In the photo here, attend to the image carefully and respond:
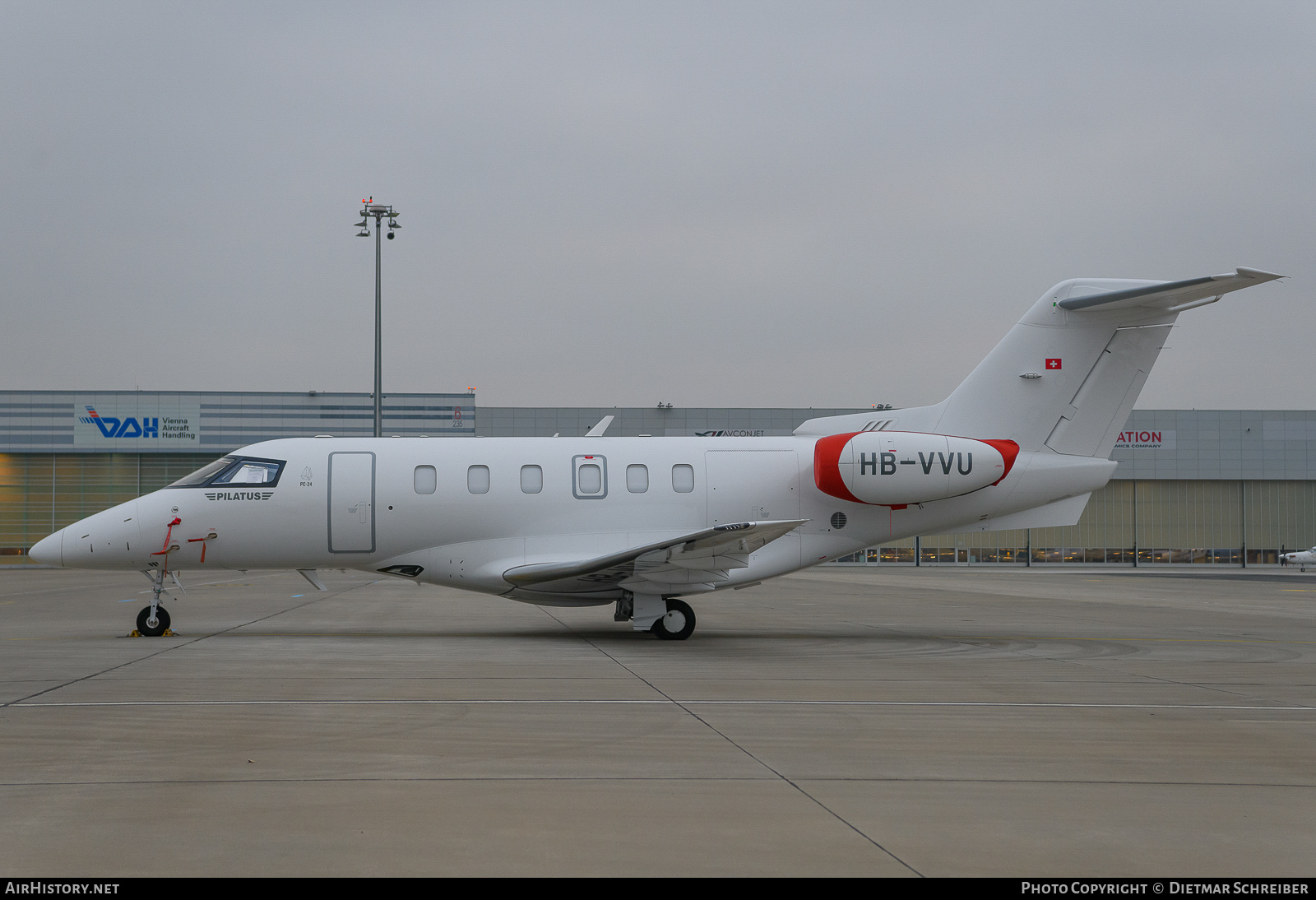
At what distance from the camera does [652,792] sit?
5.70 m

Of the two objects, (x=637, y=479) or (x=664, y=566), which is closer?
(x=664, y=566)

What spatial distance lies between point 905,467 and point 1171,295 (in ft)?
14.8

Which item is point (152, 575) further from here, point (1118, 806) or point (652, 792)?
point (1118, 806)

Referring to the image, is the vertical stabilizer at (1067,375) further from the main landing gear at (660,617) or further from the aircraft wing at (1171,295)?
the main landing gear at (660,617)

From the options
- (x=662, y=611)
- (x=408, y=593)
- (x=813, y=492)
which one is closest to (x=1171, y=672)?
(x=813, y=492)

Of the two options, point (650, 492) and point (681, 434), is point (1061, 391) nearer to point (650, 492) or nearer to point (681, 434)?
point (650, 492)

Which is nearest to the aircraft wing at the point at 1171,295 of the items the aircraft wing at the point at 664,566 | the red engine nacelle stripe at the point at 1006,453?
the red engine nacelle stripe at the point at 1006,453

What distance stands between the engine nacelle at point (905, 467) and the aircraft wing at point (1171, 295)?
8.80 ft

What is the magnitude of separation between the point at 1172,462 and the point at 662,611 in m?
51.9

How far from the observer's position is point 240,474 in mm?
14922

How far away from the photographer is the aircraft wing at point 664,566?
507 inches

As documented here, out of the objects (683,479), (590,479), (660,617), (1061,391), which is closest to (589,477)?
(590,479)

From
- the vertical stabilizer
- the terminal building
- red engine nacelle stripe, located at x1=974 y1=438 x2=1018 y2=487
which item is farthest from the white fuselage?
the terminal building

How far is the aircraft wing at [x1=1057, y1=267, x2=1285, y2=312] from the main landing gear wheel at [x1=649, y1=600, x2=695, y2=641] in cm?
754
